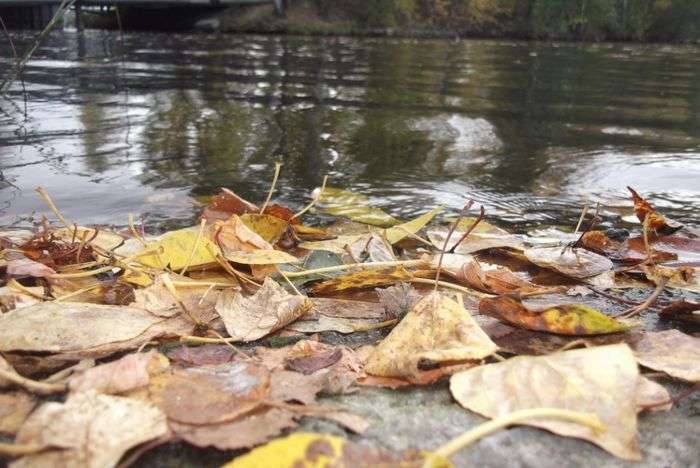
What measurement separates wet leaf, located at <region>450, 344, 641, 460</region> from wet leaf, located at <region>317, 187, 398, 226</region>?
4.41ft

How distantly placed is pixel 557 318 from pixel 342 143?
299 cm

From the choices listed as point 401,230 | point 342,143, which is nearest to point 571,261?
point 401,230

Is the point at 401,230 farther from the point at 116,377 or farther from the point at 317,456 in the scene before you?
the point at 317,456

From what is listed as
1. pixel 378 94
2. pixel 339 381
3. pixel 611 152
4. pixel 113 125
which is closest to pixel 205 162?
pixel 113 125

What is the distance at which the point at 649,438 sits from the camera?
69 cm

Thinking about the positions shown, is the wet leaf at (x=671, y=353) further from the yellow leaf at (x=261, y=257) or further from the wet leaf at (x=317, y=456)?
the yellow leaf at (x=261, y=257)

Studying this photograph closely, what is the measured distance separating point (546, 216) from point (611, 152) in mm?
1643

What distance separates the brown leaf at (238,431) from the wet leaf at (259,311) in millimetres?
289

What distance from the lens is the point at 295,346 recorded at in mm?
912

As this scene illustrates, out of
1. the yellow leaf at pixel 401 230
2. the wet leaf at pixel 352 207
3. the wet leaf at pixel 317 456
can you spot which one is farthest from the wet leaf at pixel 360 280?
the wet leaf at pixel 352 207

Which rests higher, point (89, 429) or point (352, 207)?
point (89, 429)

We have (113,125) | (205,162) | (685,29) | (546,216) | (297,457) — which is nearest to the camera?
(297,457)

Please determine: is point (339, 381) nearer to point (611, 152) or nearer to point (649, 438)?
point (649, 438)

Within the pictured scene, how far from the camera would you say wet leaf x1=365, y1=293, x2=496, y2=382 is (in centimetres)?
80
